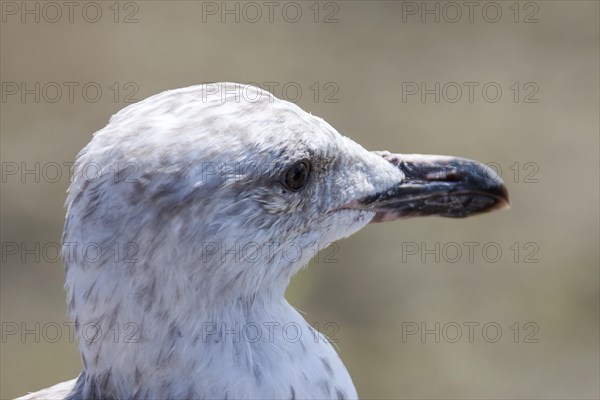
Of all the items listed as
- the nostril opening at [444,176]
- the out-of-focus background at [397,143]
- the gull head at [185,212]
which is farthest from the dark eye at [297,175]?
the out-of-focus background at [397,143]

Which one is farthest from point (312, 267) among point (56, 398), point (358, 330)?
point (56, 398)

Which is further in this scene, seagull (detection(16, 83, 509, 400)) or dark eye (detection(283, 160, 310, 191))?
dark eye (detection(283, 160, 310, 191))

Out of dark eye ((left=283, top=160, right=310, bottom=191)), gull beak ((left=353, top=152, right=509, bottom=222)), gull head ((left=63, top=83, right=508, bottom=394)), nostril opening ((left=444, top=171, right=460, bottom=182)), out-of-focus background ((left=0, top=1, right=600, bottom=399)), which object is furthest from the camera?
out-of-focus background ((left=0, top=1, right=600, bottom=399))

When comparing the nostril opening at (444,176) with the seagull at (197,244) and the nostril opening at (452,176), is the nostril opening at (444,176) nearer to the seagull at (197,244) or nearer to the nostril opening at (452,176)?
the nostril opening at (452,176)

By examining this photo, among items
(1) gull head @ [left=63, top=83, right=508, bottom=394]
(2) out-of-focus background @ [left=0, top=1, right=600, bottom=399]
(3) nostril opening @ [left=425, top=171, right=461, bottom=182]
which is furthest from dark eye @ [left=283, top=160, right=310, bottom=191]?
(2) out-of-focus background @ [left=0, top=1, right=600, bottom=399]

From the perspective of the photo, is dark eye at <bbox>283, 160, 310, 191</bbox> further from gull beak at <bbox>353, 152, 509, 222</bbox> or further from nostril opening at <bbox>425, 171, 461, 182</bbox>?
nostril opening at <bbox>425, 171, 461, 182</bbox>

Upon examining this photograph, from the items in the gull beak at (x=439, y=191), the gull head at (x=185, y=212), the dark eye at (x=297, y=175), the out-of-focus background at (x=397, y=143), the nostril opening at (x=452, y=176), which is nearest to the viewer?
the gull head at (x=185, y=212)

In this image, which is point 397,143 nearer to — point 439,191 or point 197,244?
point 439,191

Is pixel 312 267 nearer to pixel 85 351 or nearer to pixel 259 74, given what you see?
pixel 259 74

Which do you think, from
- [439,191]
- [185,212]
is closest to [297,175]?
[185,212]
